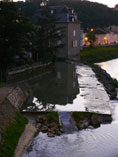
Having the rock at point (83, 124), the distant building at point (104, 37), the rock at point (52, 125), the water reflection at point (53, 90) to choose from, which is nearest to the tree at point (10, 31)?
the water reflection at point (53, 90)

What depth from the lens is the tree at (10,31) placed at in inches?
1088

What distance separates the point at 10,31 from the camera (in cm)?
2791

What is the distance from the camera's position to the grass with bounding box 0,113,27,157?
1331 cm

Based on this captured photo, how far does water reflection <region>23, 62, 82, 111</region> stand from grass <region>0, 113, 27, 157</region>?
456 cm

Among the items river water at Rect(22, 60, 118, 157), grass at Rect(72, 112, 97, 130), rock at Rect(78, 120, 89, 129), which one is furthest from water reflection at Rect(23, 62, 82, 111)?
rock at Rect(78, 120, 89, 129)

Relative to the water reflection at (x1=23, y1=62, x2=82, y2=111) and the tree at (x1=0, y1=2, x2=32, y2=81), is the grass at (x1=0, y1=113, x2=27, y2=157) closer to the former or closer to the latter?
the water reflection at (x1=23, y1=62, x2=82, y2=111)

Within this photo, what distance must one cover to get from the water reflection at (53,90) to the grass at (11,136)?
4.56m

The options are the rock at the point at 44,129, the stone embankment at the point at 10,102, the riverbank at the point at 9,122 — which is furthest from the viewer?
the rock at the point at 44,129

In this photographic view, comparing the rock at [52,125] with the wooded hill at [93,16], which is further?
the wooded hill at [93,16]

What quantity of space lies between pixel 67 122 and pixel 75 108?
11.4 ft

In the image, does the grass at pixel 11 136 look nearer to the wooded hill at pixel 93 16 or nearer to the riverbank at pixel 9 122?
the riverbank at pixel 9 122

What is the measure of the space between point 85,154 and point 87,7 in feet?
358

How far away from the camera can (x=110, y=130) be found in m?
17.6

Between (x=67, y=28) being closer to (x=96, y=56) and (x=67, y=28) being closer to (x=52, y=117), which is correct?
(x=96, y=56)
